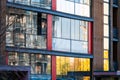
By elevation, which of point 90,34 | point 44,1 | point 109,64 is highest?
point 44,1

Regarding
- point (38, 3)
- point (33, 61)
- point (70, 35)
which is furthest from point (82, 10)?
point (33, 61)

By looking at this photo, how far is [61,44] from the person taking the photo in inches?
1449

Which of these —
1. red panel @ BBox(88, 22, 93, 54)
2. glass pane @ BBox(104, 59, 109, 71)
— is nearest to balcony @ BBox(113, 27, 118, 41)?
glass pane @ BBox(104, 59, 109, 71)

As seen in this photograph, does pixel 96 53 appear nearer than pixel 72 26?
No

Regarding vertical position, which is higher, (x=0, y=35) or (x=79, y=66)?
(x=0, y=35)

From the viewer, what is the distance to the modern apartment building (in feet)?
104

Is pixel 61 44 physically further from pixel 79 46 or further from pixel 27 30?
pixel 27 30

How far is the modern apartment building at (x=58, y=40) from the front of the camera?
31562mm

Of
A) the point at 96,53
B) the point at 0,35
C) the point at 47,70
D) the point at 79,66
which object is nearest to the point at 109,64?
the point at 96,53

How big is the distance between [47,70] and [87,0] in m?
9.30

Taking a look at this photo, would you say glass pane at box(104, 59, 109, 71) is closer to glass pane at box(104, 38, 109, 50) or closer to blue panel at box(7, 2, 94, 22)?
glass pane at box(104, 38, 109, 50)

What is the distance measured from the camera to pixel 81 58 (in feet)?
129

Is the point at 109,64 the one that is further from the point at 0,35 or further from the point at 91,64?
the point at 0,35

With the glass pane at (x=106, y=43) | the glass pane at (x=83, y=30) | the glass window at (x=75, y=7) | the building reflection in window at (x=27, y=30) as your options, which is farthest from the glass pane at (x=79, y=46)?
the building reflection in window at (x=27, y=30)
